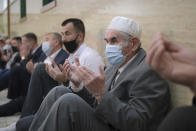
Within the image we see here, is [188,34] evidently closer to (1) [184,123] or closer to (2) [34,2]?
(1) [184,123]

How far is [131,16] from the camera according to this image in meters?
3.68

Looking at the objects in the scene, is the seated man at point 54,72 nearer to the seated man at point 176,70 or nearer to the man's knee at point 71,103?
the man's knee at point 71,103

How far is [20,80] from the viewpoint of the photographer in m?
4.54

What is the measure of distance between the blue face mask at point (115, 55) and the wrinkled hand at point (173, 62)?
1.12 m

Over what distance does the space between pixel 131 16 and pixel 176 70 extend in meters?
2.60

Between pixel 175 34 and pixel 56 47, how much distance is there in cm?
233

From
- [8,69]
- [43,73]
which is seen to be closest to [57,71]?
[43,73]

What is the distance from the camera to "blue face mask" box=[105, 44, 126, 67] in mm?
2398

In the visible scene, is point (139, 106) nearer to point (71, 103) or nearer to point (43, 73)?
point (71, 103)

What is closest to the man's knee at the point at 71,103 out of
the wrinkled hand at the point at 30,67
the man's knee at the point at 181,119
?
the man's knee at the point at 181,119

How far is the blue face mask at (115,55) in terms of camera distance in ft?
7.87

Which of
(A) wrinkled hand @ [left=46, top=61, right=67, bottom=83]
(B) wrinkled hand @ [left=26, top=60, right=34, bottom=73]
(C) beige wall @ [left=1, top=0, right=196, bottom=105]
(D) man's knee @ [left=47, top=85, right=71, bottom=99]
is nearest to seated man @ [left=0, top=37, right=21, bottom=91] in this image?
(C) beige wall @ [left=1, top=0, right=196, bottom=105]

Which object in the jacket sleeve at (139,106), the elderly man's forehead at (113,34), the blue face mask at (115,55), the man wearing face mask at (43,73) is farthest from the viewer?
the man wearing face mask at (43,73)

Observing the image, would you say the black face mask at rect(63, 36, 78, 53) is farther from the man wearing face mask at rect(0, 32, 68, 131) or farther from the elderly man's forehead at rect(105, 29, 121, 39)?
the elderly man's forehead at rect(105, 29, 121, 39)
